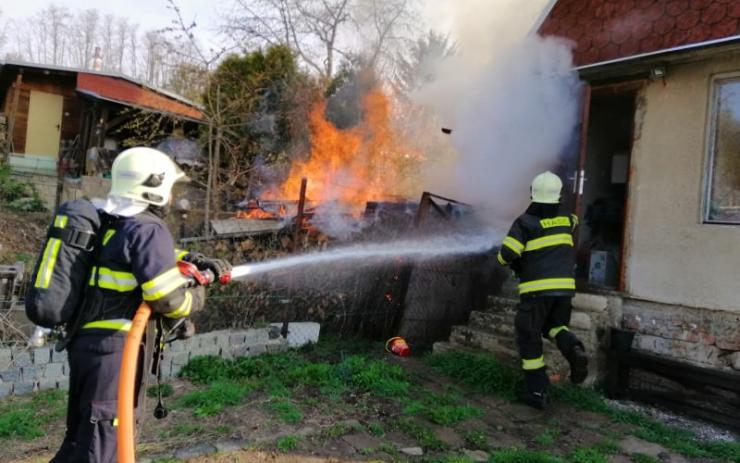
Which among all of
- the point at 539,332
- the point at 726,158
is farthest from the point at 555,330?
the point at 726,158

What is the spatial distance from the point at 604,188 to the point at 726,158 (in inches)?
125

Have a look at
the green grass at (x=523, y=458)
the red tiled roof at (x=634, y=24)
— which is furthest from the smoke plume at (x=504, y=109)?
the green grass at (x=523, y=458)

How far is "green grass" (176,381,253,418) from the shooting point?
15.3 ft

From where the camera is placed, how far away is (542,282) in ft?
17.6

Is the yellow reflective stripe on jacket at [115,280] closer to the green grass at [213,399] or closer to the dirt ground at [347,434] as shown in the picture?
the dirt ground at [347,434]

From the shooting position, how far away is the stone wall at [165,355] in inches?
193

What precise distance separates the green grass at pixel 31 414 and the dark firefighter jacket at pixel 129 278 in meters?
1.92

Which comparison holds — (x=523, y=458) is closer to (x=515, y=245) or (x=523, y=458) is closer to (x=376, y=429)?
(x=376, y=429)

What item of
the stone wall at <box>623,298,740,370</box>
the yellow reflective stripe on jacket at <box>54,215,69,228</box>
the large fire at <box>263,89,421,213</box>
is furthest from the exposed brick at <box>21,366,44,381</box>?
the stone wall at <box>623,298,740,370</box>

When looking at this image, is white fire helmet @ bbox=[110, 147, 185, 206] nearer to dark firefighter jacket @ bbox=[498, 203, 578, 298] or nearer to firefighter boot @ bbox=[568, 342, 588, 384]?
dark firefighter jacket @ bbox=[498, 203, 578, 298]

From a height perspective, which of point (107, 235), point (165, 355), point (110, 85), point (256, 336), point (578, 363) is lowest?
point (165, 355)

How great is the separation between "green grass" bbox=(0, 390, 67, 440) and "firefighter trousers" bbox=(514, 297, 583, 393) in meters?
4.37

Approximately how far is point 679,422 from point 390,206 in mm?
5040

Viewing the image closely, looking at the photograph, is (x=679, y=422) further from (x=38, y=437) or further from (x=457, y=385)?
(x=38, y=437)
